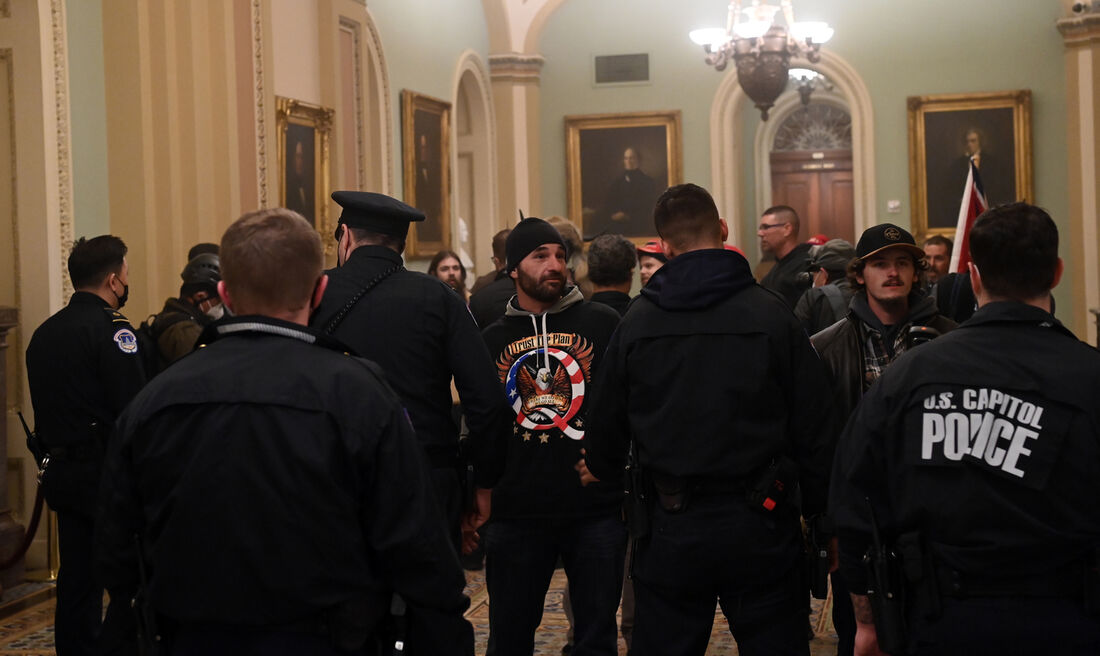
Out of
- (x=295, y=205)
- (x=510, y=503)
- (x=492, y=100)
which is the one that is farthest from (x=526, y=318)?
(x=492, y=100)

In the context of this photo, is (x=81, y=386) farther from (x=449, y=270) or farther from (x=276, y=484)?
(x=449, y=270)

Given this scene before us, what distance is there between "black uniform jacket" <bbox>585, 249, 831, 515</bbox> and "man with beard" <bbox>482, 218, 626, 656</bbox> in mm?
771

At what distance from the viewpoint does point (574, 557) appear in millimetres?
4488

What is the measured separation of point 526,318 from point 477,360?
2.39 feet

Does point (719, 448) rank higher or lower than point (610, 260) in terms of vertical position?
lower

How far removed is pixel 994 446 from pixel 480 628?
162 inches

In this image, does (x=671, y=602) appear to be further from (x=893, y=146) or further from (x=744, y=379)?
(x=893, y=146)

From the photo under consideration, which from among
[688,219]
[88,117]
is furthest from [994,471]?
[88,117]

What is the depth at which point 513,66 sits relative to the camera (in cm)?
1559

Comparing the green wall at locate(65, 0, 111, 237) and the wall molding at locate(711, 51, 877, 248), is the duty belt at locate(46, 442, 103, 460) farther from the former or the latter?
the wall molding at locate(711, 51, 877, 248)

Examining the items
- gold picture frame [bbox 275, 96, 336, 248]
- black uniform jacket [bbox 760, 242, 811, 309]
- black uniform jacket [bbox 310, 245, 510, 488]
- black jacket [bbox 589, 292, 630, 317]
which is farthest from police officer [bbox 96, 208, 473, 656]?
gold picture frame [bbox 275, 96, 336, 248]

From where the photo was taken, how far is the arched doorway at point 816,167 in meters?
20.8

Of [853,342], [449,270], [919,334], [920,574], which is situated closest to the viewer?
[920,574]

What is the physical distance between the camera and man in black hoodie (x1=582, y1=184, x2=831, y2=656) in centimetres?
351
